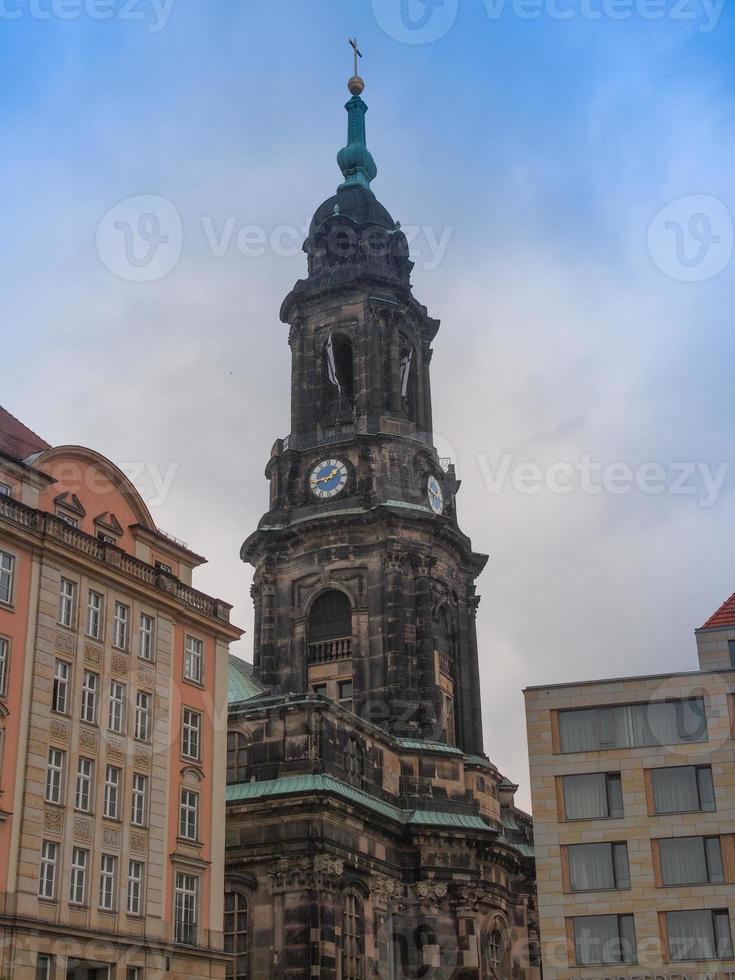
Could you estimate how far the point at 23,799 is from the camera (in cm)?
3925

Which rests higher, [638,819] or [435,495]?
[435,495]

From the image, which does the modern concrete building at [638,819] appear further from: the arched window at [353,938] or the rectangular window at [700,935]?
the arched window at [353,938]

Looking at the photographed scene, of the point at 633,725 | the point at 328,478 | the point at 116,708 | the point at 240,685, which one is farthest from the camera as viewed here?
the point at 328,478

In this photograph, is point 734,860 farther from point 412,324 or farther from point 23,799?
point 412,324

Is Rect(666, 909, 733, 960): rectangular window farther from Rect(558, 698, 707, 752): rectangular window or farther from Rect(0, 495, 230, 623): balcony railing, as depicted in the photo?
Rect(0, 495, 230, 623): balcony railing

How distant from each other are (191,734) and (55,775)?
7056mm

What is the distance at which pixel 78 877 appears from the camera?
133ft

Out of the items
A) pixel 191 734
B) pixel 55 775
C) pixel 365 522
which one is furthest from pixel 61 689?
pixel 365 522

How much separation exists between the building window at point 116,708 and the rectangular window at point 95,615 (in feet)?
5.46

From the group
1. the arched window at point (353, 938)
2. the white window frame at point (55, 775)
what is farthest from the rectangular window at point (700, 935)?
the white window frame at point (55, 775)

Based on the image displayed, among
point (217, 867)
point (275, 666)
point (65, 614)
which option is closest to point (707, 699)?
point (217, 867)

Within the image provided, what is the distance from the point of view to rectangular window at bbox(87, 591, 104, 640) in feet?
143

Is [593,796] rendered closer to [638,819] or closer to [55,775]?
[638,819]

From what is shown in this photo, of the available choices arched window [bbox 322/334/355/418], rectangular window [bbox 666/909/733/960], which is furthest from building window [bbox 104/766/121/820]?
arched window [bbox 322/334/355/418]
